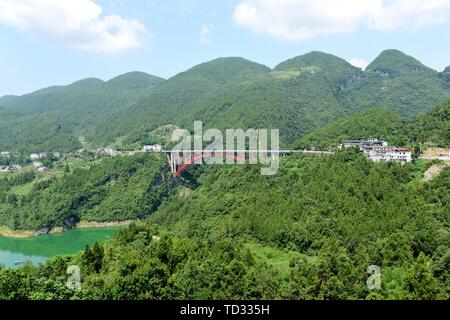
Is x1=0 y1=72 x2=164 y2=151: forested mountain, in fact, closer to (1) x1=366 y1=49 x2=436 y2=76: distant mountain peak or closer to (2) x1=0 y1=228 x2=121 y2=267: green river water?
(2) x1=0 y1=228 x2=121 y2=267: green river water

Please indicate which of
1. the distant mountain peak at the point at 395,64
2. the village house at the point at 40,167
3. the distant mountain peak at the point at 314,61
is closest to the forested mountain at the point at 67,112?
the village house at the point at 40,167

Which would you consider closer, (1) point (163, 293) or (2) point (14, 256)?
(1) point (163, 293)

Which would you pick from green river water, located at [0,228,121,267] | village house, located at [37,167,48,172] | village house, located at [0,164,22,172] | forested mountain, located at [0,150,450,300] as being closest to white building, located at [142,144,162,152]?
village house, located at [37,167,48,172]

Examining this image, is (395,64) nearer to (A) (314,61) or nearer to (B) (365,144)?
(A) (314,61)

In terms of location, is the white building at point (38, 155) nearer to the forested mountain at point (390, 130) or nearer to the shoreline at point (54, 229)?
the shoreline at point (54, 229)

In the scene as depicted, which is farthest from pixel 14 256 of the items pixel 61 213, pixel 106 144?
pixel 106 144

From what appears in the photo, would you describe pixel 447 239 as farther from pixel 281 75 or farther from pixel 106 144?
pixel 281 75
